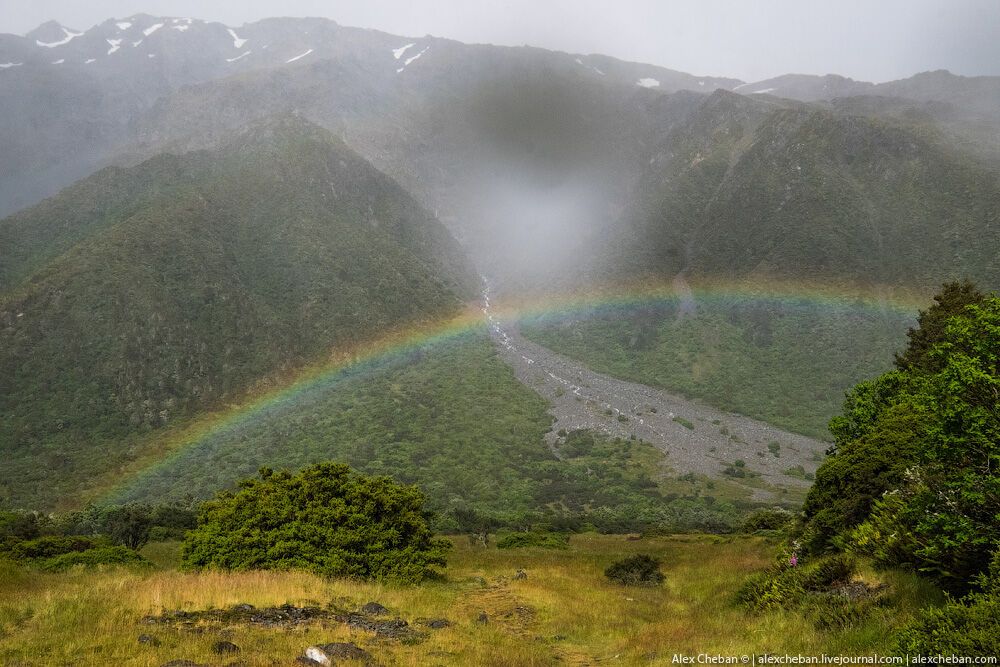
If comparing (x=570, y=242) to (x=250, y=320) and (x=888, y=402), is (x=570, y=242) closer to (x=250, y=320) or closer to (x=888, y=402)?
(x=250, y=320)

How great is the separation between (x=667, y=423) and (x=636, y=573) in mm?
76772

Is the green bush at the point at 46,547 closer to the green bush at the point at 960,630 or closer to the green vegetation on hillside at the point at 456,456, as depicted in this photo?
the green vegetation on hillside at the point at 456,456

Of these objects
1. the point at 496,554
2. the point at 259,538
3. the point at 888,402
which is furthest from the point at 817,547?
the point at 496,554

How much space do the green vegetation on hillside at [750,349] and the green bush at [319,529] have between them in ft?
288

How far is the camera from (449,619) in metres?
13.8

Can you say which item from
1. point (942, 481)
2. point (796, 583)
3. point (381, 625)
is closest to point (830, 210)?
point (796, 583)

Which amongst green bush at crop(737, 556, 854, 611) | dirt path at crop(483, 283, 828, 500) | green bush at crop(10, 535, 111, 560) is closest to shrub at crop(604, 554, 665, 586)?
green bush at crop(737, 556, 854, 611)

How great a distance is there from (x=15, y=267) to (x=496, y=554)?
375ft

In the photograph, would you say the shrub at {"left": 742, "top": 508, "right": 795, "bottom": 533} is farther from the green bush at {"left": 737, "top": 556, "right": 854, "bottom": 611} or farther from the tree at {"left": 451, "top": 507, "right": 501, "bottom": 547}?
the green bush at {"left": 737, "top": 556, "right": 854, "bottom": 611}

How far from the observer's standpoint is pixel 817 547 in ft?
48.9

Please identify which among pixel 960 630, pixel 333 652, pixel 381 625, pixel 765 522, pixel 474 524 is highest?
pixel 960 630

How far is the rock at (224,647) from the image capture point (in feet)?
29.5

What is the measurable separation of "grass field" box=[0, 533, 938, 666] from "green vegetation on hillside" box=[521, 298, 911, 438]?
86186 millimetres

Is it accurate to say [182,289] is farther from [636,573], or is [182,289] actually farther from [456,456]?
[636,573]
